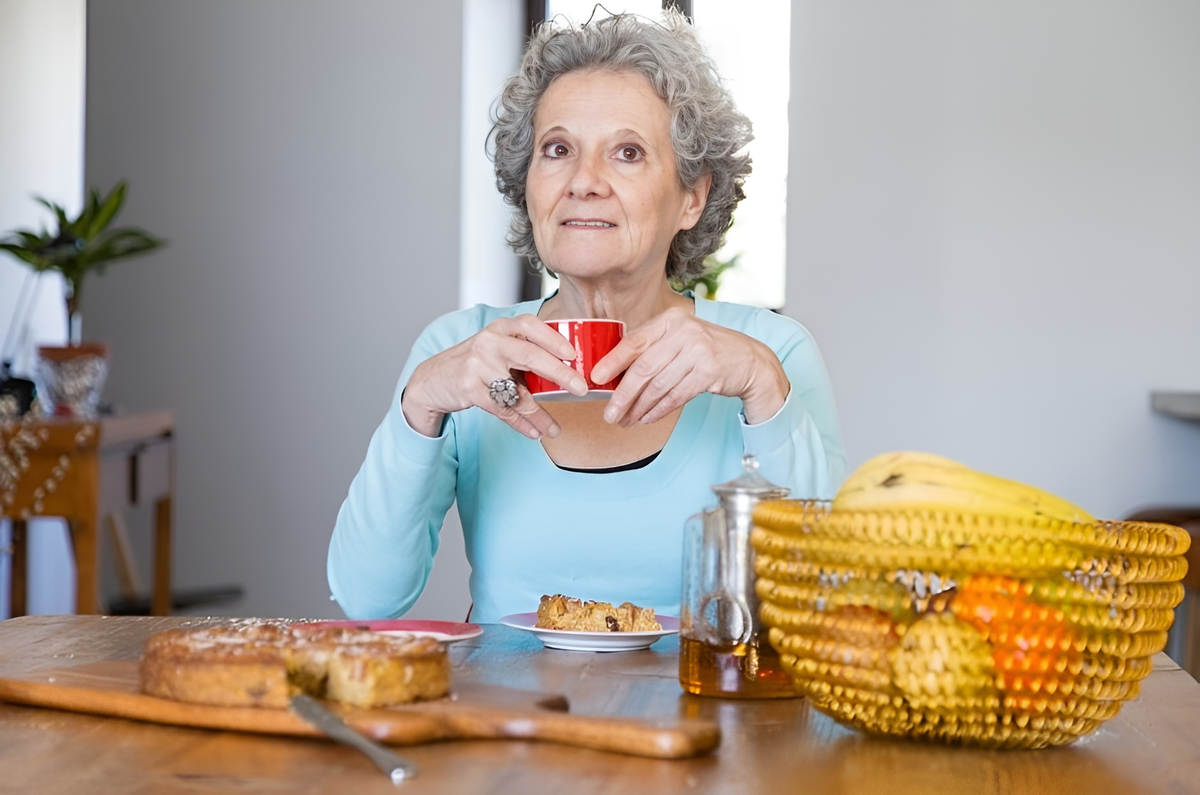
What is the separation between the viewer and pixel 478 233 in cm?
354

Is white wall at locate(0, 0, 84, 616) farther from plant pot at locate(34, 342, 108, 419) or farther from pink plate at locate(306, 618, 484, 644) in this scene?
pink plate at locate(306, 618, 484, 644)

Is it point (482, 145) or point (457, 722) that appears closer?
point (457, 722)

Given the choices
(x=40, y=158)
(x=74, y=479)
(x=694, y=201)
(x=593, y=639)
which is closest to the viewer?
(x=593, y=639)

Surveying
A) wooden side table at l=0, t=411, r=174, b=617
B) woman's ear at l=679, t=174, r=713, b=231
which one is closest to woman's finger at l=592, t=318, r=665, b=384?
woman's ear at l=679, t=174, r=713, b=231

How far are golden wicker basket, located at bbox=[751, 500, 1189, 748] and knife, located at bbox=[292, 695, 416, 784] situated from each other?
235 millimetres

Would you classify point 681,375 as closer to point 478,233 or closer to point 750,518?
point 750,518

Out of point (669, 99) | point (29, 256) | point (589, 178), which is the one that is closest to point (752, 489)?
point (589, 178)

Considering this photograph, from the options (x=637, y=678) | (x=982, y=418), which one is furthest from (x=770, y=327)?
(x=982, y=418)

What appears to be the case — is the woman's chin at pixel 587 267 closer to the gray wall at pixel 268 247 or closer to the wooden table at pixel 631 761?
the wooden table at pixel 631 761

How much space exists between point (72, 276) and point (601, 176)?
1882 mm

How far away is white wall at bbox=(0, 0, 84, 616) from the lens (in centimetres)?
333

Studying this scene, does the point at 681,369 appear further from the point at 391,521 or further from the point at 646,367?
the point at 391,521

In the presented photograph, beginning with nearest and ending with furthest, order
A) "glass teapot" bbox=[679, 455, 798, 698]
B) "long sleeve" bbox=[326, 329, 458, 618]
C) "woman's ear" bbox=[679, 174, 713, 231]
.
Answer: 1. "glass teapot" bbox=[679, 455, 798, 698]
2. "long sleeve" bbox=[326, 329, 458, 618]
3. "woman's ear" bbox=[679, 174, 713, 231]

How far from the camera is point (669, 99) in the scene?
4.70 feet
